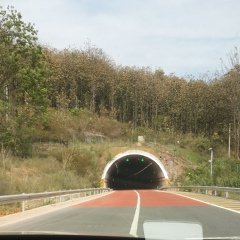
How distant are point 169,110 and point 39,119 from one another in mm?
32137

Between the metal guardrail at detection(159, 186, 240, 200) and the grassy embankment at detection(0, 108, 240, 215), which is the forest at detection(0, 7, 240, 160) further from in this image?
the metal guardrail at detection(159, 186, 240, 200)

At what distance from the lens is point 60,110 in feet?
219

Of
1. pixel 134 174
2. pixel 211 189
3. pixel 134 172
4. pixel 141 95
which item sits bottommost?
pixel 134 174

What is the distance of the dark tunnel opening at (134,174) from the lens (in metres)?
53.9

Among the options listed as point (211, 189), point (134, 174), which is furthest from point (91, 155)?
point (211, 189)

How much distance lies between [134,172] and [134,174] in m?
1.14

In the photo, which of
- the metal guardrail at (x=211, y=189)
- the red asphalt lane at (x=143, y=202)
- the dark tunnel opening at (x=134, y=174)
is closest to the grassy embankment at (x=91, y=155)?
the metal guardrail at (x=211, y=189)

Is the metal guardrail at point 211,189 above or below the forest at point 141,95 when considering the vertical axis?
below

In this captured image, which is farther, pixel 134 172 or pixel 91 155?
pixel 134 172

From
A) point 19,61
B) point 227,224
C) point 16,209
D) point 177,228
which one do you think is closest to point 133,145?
point 19,61

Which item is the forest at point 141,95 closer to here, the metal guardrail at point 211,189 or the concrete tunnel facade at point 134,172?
the concrete tunnel facade at point 134,172

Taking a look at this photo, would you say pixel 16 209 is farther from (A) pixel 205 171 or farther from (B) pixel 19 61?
(A) pixel 205 171

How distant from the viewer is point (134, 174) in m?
65.4

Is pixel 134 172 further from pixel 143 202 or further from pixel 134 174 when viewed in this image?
pixel 143 202
